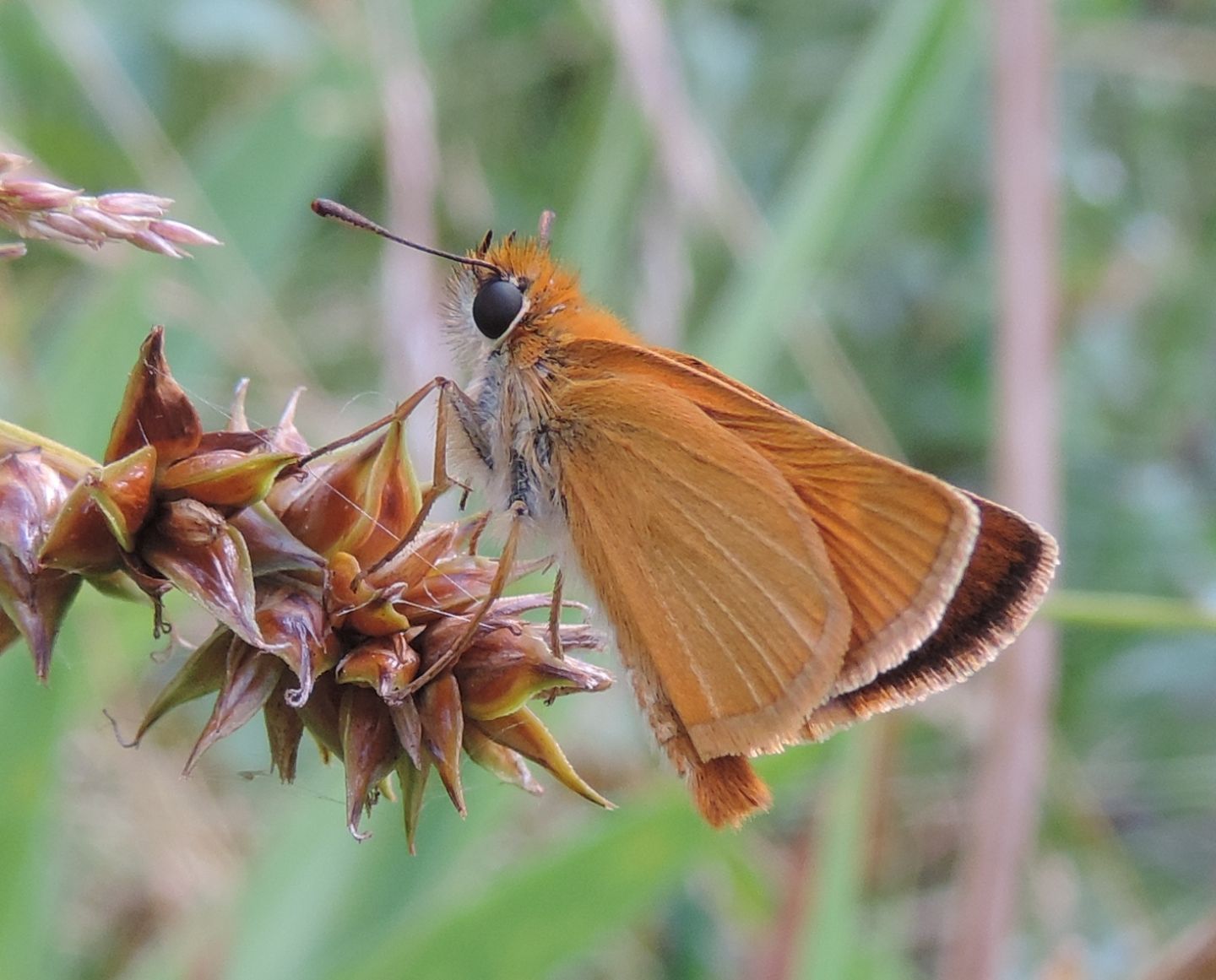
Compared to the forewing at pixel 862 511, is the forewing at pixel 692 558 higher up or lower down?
lower down

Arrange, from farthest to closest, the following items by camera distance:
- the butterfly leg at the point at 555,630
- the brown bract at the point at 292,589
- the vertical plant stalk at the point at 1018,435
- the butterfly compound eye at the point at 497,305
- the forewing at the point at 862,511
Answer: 1. the vertical plant stalk at the point at 1018,435
2. the butterfly compound eye at the point at 497,305
3. the forewing at the point at 862,511
4. the butterfly leg at the point at 555,630
5. the brown bract at the point at 292,589

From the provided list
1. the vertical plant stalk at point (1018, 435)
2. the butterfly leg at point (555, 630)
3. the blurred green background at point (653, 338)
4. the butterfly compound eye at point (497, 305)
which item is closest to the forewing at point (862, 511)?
the butterfly compound eye at point (497, 305)

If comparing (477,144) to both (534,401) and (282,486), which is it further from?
(282,486)

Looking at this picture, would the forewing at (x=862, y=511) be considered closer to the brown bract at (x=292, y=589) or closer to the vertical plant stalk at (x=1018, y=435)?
the brown bract at (x=292, y=589)

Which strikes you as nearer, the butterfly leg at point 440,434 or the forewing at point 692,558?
the butterfly leg at point 440,434

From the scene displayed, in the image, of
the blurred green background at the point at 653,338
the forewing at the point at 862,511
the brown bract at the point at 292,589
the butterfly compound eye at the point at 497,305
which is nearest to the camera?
the brown bract at the point at 292,589

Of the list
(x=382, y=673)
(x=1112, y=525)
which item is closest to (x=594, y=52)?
(x=1112, y=525)

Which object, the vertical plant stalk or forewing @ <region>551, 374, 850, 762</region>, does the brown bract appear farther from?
the vertical plant stalk
